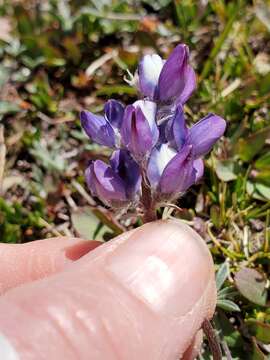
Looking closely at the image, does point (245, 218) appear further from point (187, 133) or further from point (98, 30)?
point (98, 30)

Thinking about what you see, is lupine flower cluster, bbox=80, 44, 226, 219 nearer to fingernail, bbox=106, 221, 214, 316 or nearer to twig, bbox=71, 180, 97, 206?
fingernail, bbox=106, 221, 214, 316

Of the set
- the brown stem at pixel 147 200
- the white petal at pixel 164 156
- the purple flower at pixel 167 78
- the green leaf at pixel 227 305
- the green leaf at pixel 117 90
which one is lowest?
the green leaf at pixel 227 305

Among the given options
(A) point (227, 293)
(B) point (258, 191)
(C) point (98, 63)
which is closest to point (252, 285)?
(A) point (227, 293)

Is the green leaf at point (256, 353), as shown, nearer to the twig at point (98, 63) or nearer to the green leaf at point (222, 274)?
the green leaf at point (222, 274)

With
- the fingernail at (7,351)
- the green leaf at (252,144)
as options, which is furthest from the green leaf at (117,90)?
the fingernail at (7,351)

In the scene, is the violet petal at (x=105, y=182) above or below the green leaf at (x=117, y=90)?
above

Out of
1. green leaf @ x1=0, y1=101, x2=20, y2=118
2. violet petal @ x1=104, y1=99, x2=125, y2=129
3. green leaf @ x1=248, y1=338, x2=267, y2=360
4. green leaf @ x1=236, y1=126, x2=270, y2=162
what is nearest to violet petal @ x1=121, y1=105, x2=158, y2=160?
violet petal @ x1=104, y1=99, x2=125, y2=129

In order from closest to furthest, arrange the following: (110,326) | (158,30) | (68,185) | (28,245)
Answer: (110,326) < (28,245) < (68,185) < (158,30)

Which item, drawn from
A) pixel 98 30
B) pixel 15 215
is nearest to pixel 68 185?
pixel 15 215
